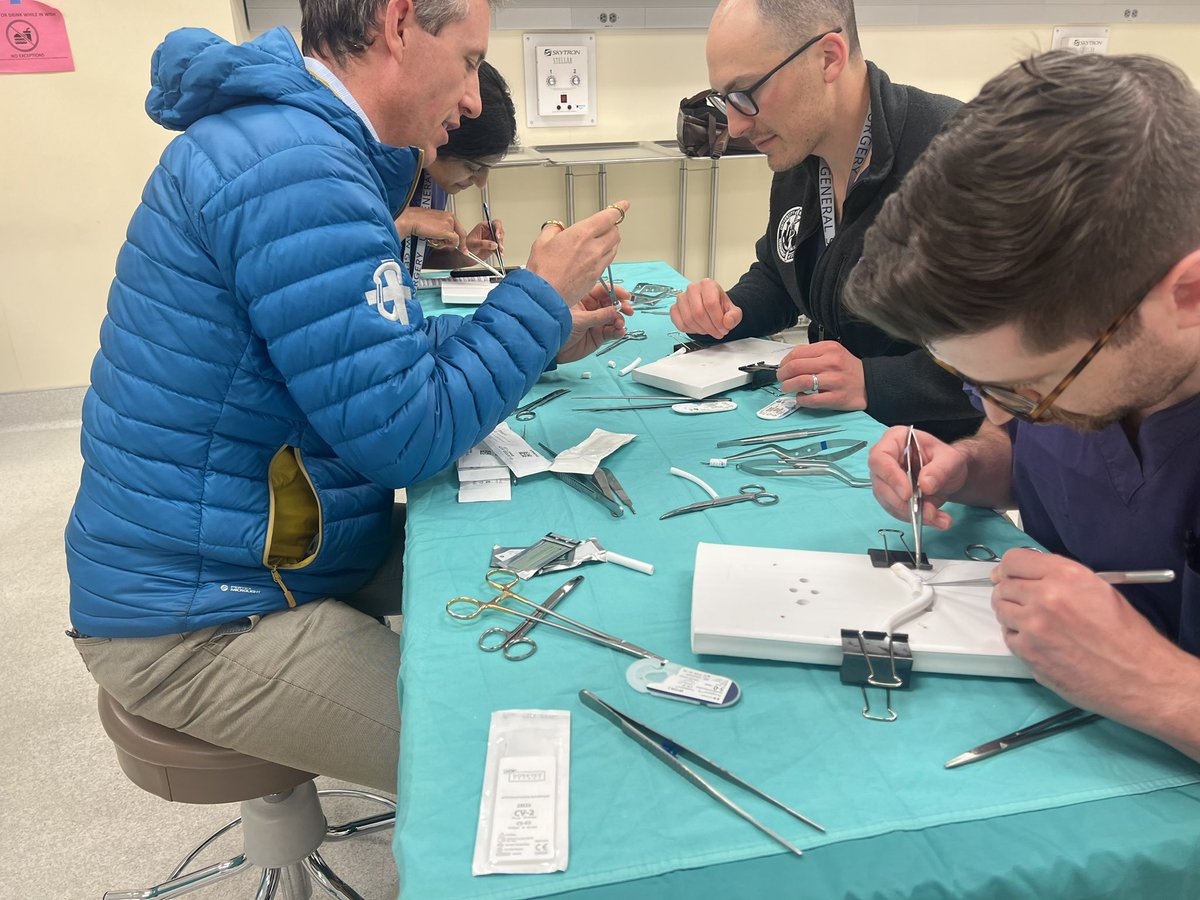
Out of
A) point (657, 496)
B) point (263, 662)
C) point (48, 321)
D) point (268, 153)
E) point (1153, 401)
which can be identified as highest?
point (268, 153)

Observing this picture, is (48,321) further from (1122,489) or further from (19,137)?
(1122,489)

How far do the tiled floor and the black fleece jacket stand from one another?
1.37 metres

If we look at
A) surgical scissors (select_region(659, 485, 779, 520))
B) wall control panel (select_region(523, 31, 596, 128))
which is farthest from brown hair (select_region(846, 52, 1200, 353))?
wall control panel (select_region(523, 31, 596, 128))

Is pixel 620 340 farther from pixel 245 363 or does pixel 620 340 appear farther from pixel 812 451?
pixel 245 363

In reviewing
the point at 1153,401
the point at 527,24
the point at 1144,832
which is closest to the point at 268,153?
the point at 1153,401

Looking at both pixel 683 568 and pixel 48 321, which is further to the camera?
pixel 48 321

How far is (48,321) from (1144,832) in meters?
4.12

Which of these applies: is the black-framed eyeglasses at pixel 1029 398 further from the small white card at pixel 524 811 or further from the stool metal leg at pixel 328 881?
the stool metal leg at pixel 328 881

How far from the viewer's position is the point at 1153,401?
2.72 ft

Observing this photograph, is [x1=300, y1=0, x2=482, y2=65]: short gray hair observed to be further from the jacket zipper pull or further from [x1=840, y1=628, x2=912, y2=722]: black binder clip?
[x1=840, y1=628, x2=912, y2=722]: black binder clip

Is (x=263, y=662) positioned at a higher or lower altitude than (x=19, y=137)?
lower

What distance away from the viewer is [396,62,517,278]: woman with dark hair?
2.06m

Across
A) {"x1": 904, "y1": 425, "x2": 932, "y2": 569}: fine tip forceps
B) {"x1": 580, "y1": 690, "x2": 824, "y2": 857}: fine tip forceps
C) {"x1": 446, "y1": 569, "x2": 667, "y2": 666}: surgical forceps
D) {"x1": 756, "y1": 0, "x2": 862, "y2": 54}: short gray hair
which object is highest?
{"x1": 756, "y1": 0, "x2": 862, "y2": 54}: short gray hair

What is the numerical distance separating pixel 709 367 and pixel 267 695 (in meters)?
1.01
